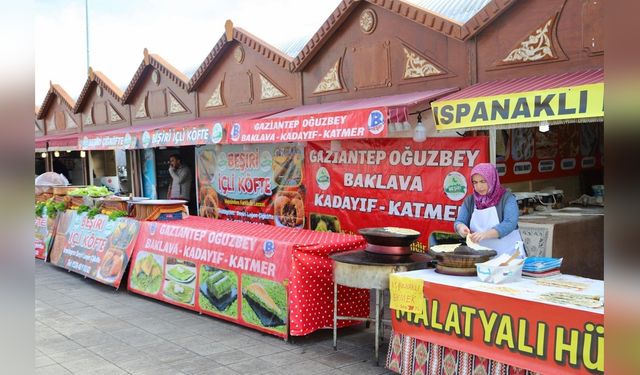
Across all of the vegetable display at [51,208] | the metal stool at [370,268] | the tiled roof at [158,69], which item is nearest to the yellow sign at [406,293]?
the metal stool at [370,268]

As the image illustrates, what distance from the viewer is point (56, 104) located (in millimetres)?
20547

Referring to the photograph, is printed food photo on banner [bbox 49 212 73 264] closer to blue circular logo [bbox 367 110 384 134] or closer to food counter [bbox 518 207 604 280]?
blue circular logo [bbox 367 110 384 134]

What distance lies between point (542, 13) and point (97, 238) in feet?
25.0

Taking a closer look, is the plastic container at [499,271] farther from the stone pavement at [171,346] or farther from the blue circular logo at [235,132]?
the blue circular logo at [235,132]

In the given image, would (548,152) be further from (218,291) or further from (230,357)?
(230,357)

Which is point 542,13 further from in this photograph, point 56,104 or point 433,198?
point 56,104

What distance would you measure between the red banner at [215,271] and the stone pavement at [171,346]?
22cm

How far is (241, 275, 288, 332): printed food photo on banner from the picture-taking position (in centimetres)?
636

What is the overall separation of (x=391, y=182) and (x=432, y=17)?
2.35 meters

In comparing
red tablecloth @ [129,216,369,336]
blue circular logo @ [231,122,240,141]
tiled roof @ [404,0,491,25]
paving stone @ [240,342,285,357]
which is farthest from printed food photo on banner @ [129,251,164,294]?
tiled roof @ [404,0,491,25]

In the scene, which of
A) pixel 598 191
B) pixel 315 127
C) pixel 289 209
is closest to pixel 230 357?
pixel 315 127

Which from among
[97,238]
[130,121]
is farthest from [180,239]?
[130,121]

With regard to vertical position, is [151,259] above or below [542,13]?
below
